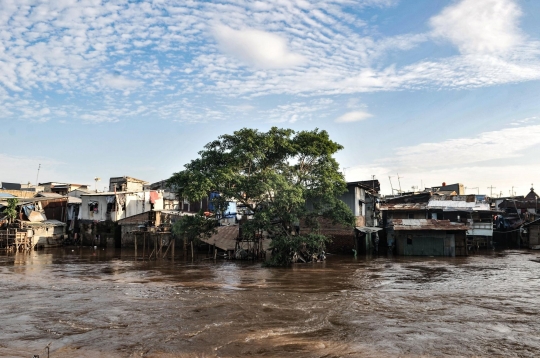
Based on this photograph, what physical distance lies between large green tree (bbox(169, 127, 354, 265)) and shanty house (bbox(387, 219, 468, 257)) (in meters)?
7.63

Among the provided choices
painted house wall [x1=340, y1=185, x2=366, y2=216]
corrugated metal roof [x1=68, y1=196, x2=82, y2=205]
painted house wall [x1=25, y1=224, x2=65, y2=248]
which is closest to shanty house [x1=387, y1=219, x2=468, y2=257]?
painted house wall [x1=340, y1=185, x2=366, y2=216]

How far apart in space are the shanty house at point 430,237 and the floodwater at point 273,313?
694cm

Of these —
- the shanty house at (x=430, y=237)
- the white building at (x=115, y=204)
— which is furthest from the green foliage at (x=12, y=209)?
the shanty house at (x=430, y=237)

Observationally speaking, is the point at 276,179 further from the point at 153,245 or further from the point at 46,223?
the point at 46,223

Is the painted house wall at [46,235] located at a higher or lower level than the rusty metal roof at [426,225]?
lower

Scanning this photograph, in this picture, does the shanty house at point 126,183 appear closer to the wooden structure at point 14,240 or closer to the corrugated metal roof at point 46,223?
the corrugated metal roof at point 46,223

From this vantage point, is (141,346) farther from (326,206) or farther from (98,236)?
(98,236)

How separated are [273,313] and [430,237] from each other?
20.9m

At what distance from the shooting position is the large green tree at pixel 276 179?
22.6 metres

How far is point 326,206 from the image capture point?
24.6 m

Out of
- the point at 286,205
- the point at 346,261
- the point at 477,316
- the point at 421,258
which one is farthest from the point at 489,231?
the point at 477,316

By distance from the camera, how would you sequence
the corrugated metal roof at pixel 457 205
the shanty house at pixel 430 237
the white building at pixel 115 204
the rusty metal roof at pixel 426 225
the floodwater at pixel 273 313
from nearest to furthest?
1. the floodwater at pixel 273 313
2. the rusty metal roof at pixel 426 225
3. the shanty house at pixel 430 237
4. the corrugated metal roof at pixel 457 205
5. the white building at pixel 115 204

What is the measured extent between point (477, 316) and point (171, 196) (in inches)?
1531

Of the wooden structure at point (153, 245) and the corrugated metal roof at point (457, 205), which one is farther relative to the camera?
the corrugated metal roof at point (457, 205)
